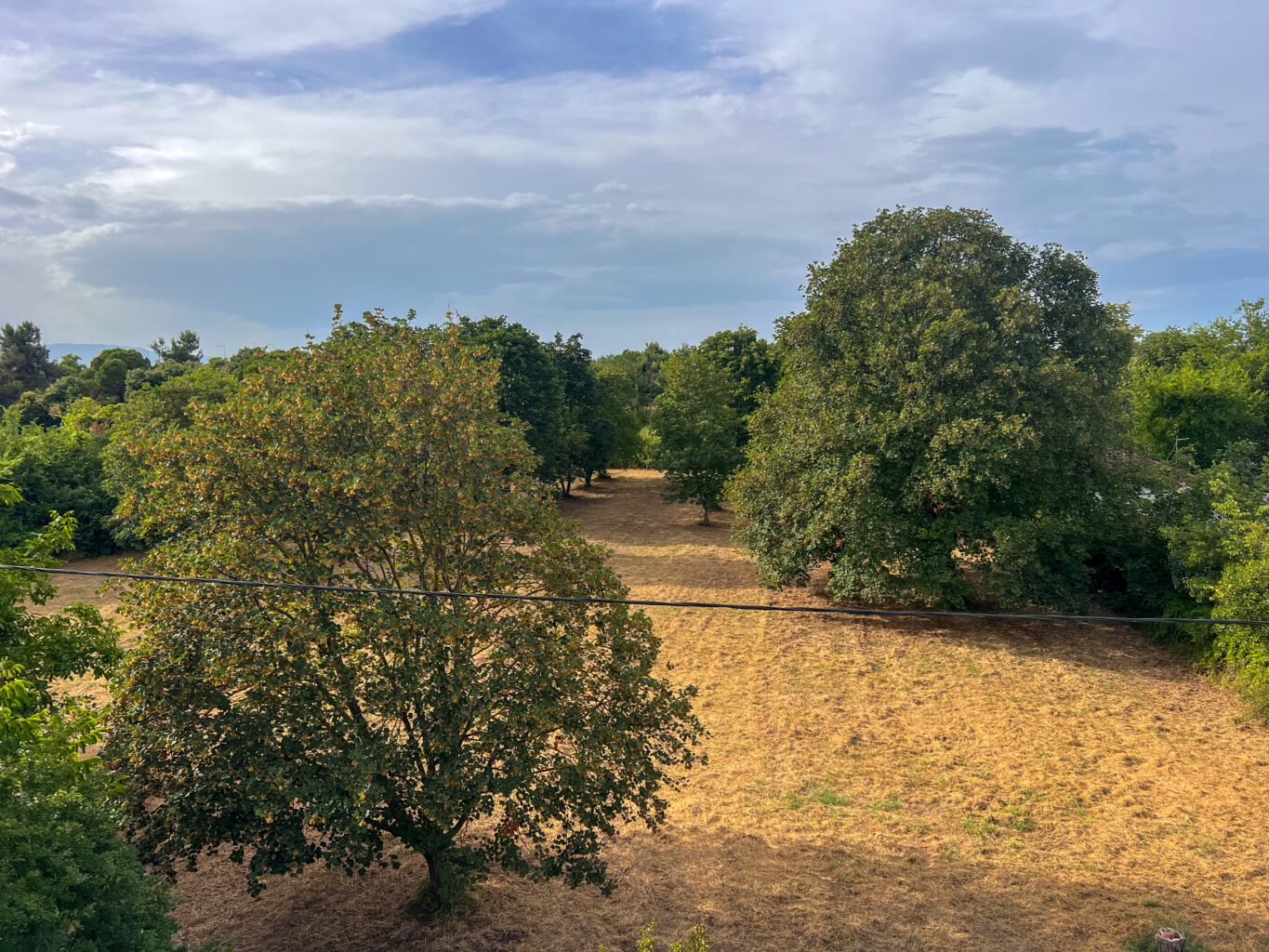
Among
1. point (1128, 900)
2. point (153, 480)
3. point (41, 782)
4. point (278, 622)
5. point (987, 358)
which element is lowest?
point (1128, 900)

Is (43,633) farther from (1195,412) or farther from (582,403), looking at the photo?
(1195,412)

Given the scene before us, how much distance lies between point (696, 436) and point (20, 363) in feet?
207

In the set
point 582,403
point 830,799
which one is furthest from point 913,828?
point 582,403

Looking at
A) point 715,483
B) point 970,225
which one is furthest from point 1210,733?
point 715,483

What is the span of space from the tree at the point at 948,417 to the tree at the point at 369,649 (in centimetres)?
1220

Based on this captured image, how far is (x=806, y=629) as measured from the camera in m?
20.8

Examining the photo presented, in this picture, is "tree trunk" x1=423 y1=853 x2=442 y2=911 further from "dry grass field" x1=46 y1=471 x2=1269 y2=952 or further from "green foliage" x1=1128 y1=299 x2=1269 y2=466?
"green foliage" x1=1128 y1=299 x2=1269 y2=466

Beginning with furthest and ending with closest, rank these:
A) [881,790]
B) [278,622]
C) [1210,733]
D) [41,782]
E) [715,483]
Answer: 1. [715,483]
2. [1210,733]
3. [881,790]
4. [278,622]
5. [41,782]

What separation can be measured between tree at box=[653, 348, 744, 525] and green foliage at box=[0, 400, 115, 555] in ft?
70.7

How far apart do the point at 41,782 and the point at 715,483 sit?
29.8 m

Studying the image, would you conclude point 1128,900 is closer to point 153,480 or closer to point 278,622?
point 278,622

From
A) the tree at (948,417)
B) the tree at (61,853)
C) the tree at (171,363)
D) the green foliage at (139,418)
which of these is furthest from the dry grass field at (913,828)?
the tree at (171,363)

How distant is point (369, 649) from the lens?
8.09 m

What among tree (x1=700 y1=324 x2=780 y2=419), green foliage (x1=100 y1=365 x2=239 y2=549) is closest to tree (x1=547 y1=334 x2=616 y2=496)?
tree (x1=700 y1=324 x2=780 y2=419)
